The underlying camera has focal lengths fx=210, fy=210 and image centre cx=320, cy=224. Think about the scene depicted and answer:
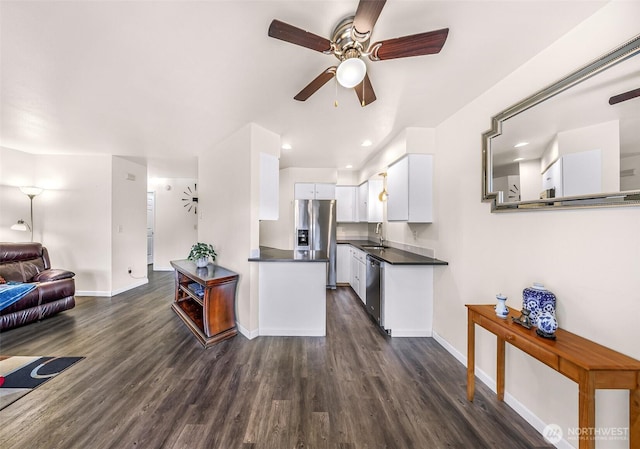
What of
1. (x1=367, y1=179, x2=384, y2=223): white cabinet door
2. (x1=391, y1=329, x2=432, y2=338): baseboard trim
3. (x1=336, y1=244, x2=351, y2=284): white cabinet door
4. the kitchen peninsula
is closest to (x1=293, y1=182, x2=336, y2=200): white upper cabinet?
(x1=367, y1=179, x2=384, y2=223): white cabinet door

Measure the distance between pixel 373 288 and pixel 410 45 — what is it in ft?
8.79

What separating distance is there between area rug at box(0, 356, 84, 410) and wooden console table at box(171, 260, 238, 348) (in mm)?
1074

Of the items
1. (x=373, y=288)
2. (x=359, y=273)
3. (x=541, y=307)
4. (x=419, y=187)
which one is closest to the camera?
(x=541, y=307)

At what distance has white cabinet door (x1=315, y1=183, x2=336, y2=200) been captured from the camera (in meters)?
4.70

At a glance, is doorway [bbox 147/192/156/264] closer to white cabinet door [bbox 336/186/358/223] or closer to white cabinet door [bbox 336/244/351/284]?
white cabinet door [bbox 336/186/358/223]

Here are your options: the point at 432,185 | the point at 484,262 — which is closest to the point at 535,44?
the point at 432,185

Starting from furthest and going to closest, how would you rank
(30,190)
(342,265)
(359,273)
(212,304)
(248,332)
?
(342,265) → (359,273) → (30,190) → (248,332) → (212,304)

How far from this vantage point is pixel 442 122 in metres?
2.56

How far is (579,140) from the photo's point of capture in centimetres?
124

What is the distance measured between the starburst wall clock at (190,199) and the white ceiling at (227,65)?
10.1 ft

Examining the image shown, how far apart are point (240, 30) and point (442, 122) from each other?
2345mm

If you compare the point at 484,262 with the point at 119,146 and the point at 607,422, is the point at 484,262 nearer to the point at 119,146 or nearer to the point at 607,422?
the point at 607,422

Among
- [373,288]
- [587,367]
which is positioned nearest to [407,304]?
[373,288]

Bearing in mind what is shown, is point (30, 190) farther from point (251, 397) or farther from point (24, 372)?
point (251, 397)
